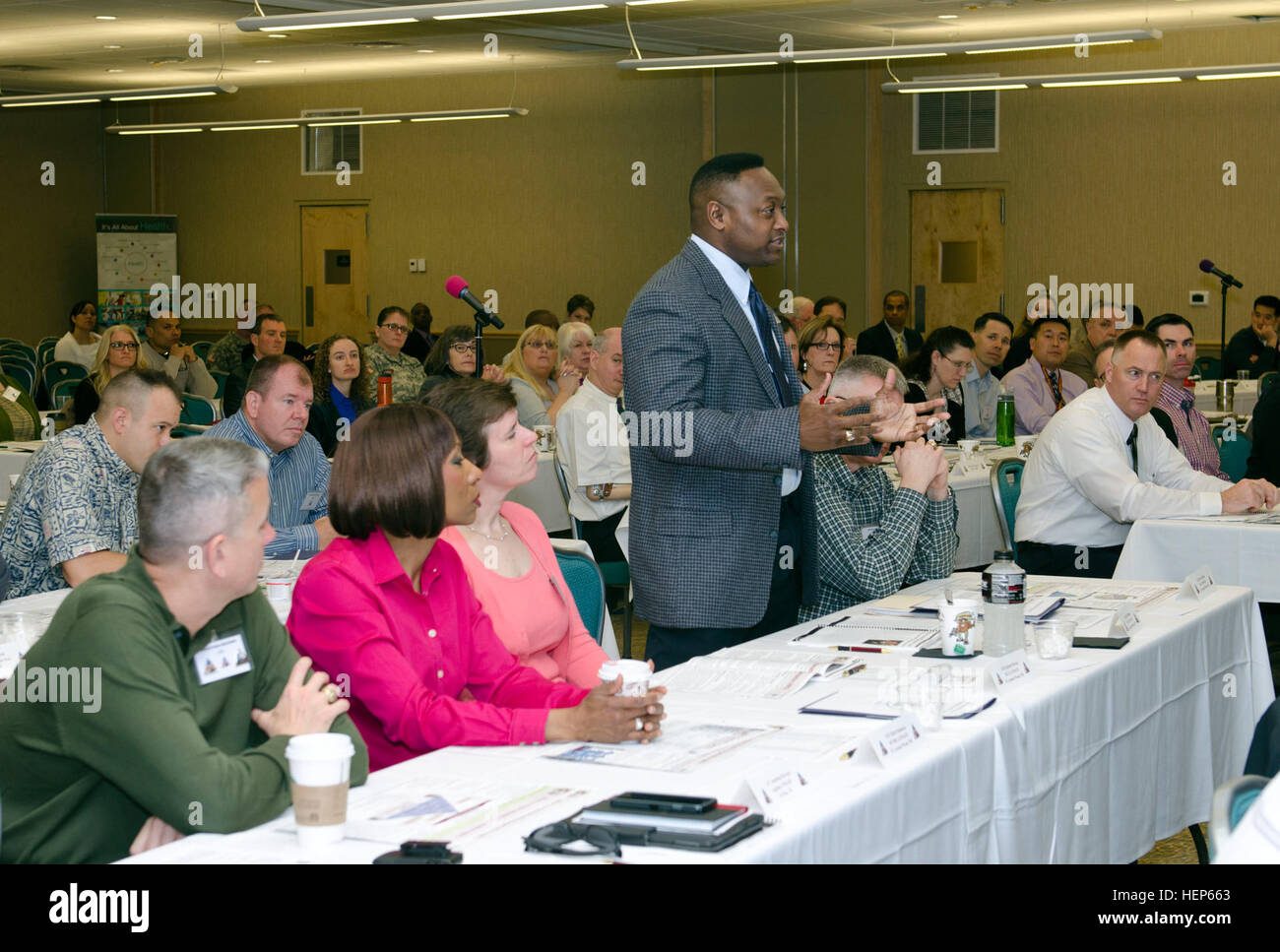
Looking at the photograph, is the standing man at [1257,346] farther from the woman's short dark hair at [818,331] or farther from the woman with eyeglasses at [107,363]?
the woman with eyeglasses at [107,363]

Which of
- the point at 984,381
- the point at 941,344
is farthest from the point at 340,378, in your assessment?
the point at 984,381

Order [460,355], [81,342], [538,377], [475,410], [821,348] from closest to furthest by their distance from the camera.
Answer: [475,410], [821,348], [460,355], [538,377], [81,342]

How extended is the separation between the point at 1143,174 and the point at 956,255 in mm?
1775

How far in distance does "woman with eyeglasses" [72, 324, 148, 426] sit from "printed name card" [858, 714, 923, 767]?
18.9 ft

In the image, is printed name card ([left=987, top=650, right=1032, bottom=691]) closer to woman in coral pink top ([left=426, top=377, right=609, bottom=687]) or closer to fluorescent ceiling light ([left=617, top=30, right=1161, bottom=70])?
woman in coral pink top ([left=426, top=377, right=609, bottom=687])

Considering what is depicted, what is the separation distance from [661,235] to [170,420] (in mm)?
11332

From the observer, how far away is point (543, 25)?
11680 millimetres

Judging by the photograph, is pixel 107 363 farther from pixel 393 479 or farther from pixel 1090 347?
pixel 1090 347

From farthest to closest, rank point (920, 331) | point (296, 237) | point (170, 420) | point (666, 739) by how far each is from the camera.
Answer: point (296, 237) < point (920, 331) < point (170, 420) < point (666, 739)

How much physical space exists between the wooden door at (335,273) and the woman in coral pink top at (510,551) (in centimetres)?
1382

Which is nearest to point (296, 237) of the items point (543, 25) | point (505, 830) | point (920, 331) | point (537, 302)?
point (537, 302)

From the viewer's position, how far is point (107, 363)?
7.46 m
